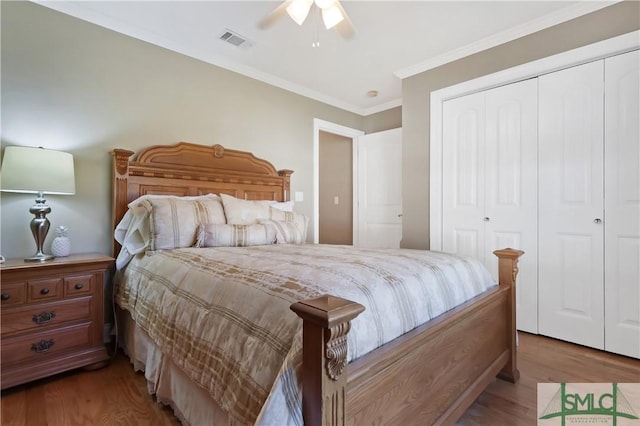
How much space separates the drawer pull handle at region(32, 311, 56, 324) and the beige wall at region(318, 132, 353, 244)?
11.5ft

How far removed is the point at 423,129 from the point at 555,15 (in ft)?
4.36

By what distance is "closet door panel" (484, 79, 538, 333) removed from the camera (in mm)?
2580

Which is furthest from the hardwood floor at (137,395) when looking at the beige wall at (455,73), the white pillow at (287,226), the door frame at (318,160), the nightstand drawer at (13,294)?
the door frame at (318,160)

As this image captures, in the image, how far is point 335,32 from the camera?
103 inches

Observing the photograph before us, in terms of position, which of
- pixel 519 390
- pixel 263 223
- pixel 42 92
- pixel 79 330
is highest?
pixel 42 92

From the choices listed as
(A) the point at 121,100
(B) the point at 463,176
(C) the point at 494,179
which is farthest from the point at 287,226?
(C) the point at 494,179

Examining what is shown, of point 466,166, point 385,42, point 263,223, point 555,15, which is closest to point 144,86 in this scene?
point 263,223

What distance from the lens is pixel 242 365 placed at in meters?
0.93

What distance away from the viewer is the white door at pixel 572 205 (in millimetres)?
2273

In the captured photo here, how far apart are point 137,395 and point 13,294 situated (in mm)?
891

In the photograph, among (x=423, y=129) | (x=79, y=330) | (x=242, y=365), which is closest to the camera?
(x=242, y=365)

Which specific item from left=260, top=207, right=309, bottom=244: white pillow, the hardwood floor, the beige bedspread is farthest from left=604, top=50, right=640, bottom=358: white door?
left=260, top=207, right=309, bottom=244: white pillow

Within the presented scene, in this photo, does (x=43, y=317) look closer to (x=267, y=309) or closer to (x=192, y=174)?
(x=192, y=174)

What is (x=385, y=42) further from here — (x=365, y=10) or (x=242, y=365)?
(x=242, y=365)
